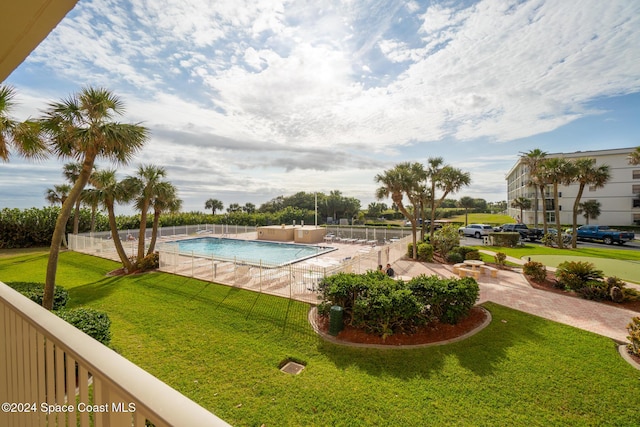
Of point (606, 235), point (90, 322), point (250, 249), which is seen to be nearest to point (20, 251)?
point (250, 249)

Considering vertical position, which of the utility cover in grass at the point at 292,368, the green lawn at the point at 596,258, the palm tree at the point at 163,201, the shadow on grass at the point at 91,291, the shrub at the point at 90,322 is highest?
the palm tree at the point at 163,201

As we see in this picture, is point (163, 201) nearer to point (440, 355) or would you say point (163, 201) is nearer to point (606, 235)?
point (440, 355)

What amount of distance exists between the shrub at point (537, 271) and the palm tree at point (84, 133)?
1635cm

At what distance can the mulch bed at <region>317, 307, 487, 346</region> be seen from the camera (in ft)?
24.0

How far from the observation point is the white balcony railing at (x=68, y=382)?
900 mm

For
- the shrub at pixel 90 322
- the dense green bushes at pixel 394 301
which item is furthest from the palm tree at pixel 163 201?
the dense green bushes at pixel 394 301

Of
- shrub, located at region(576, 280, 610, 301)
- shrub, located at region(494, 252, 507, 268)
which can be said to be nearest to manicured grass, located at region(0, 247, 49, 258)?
shrub, located at region(494, 252, 507, 268)

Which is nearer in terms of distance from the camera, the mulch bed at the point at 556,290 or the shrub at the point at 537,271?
the mulch bed at the point at 556,290

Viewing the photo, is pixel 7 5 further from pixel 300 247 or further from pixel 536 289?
pixel 300 247

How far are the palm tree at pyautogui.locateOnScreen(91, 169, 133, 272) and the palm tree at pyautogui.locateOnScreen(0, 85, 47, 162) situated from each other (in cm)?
668

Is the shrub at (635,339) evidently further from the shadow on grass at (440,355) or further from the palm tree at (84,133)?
the palm tree at (84,133)

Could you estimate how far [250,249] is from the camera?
25.4m

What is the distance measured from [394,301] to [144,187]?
565 inches

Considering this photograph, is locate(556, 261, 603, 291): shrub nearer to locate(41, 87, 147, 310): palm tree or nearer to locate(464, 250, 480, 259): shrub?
locate(464, 250, 480, 259): shrub
